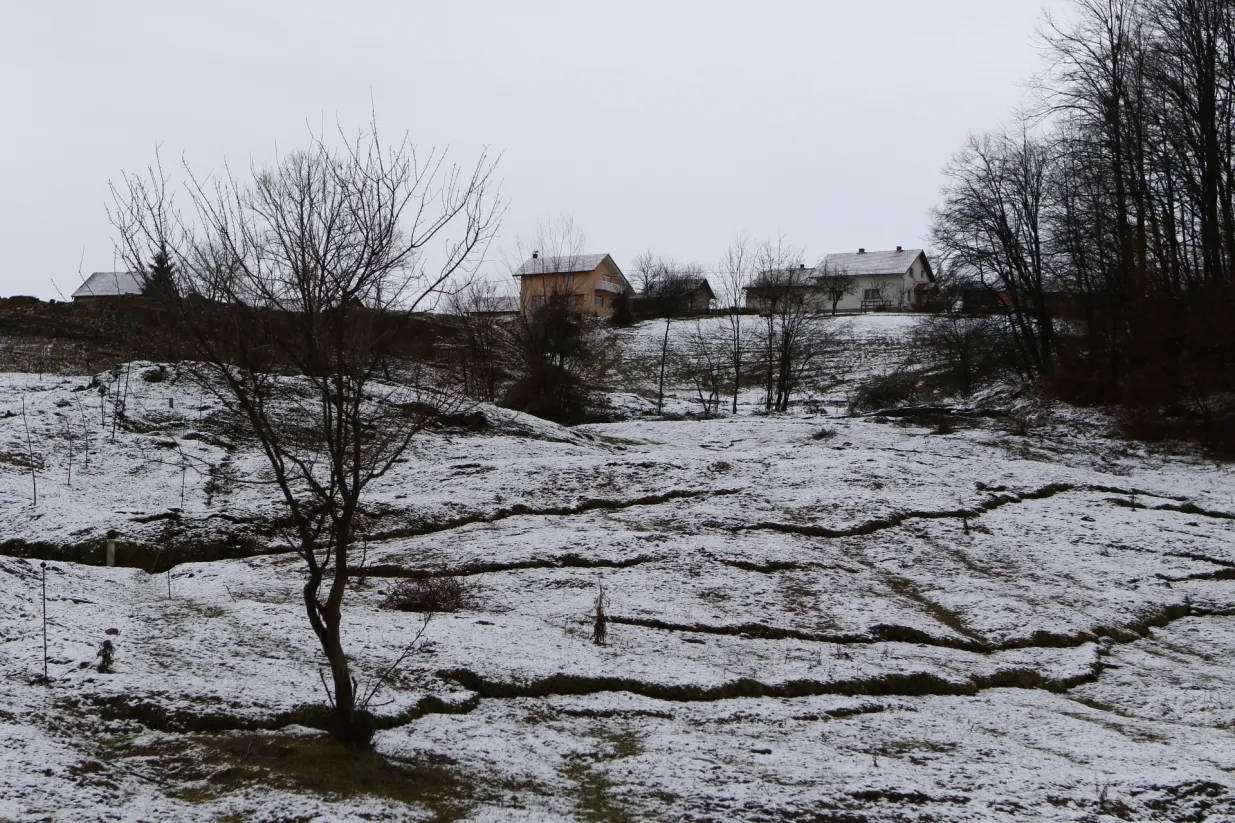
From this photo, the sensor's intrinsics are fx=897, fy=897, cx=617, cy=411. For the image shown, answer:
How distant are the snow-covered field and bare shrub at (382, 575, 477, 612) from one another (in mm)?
324

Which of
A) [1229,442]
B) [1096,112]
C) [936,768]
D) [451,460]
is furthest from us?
[1096,112]

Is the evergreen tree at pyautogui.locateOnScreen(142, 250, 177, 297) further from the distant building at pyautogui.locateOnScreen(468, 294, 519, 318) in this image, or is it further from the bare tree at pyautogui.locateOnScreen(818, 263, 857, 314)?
the bare tree at pyautogui.locateOnScreen(818, 263, 857, 314)

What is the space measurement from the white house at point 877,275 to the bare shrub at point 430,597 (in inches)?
2682

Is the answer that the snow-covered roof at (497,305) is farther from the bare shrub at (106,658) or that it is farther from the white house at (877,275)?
the white house at (877,275)

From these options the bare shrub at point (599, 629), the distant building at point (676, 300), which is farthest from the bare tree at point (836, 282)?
the bare shrub at point (599, 629)

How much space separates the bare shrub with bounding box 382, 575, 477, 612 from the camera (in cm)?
1026

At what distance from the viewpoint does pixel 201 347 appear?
541cm

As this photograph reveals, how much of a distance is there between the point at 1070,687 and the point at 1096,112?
26431 millimetres

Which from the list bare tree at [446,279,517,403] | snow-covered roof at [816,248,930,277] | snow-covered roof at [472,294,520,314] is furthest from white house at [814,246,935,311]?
bare tree at [446,279,517,403]

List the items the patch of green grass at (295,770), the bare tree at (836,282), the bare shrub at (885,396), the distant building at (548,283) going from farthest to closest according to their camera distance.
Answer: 1. the bare tree at (836,282)
2. the bare shrub at (885,396)
3. the distant building at (548,283)
4. the patch of green grass at (295,770)

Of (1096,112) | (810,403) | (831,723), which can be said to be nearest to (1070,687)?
(831,723)

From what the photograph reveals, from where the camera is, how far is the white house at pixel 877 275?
77250 mm

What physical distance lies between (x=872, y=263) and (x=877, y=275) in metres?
1.89

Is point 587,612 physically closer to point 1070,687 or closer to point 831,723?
point 831,723
